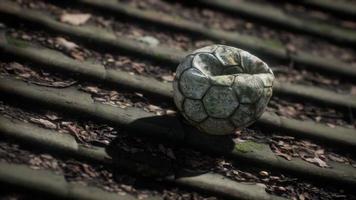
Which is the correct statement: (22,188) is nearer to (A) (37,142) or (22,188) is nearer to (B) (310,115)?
(A) (37,142)

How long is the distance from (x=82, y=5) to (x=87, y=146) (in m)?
1.22

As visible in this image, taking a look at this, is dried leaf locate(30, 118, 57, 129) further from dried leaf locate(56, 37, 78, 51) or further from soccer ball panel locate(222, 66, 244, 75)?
soccer ball panel locate(222, 66, 244, 75)

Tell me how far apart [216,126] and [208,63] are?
0.33 meters

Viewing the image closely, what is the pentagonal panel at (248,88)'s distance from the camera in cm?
244

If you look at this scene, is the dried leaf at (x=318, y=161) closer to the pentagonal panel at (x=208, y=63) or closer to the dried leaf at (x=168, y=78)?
the pentagonal panel at (x=208, y=63)

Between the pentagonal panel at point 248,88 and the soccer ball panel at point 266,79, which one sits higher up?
the soccer ball panel at point 266,79

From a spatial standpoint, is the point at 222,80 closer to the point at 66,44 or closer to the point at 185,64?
the point at 185,64

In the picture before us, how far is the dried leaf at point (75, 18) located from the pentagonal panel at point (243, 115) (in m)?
1.29

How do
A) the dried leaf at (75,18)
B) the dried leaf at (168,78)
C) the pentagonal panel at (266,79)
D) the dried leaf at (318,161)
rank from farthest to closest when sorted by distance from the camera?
1. the dried leaf at (75,18)
2. the dried leaf at (168,78)
3. the dried leaf at (318,161)
4. the pentagonal panel at (266,79)

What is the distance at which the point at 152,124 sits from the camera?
265cm

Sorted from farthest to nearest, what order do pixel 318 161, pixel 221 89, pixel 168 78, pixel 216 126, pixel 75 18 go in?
pixel 75 18 → pixel 168 78 → pixel 318 161 → pixel 216 126 → pixel 221 89

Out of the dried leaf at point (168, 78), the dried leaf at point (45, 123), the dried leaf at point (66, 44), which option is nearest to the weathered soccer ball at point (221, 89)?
the dried leaf at point (168, 78)

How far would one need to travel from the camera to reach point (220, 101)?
8.00 feet

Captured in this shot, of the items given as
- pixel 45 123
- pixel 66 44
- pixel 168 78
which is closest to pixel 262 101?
pixel 168 78
